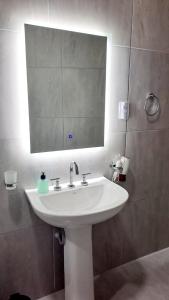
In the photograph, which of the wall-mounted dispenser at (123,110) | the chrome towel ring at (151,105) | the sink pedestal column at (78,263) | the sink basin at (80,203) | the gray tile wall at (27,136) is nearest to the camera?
the sink basin at (80,203)

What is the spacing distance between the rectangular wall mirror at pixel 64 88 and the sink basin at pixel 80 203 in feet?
0.95

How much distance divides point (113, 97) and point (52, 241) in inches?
44.5

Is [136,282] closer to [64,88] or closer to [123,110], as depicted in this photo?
[123,110]

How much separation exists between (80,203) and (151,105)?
3.15 feet

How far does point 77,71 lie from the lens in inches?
60.0

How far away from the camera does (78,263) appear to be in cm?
146

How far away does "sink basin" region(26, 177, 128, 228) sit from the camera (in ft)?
3.88

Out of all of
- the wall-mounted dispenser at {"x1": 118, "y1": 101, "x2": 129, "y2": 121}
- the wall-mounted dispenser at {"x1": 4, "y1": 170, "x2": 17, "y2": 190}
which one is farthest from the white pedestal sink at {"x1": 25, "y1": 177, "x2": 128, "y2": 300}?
the wall-mounted dispenser at {"x1": 118, "y1": 101, "x2": 129, "y2": 121}

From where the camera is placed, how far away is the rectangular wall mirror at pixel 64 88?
4.57 feet

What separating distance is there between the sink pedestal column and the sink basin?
6.1 inches

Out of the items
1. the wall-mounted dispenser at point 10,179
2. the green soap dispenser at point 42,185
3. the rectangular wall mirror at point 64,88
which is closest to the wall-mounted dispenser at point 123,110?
the rectangular wall mirror at point 64,88

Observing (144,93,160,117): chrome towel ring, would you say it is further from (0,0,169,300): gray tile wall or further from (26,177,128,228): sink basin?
(26,177,128,228): sink basin

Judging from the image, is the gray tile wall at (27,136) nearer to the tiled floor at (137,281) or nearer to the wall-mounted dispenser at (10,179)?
the wall-mounted dispenser at (10,179)

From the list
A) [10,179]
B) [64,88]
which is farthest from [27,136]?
[64,88]
